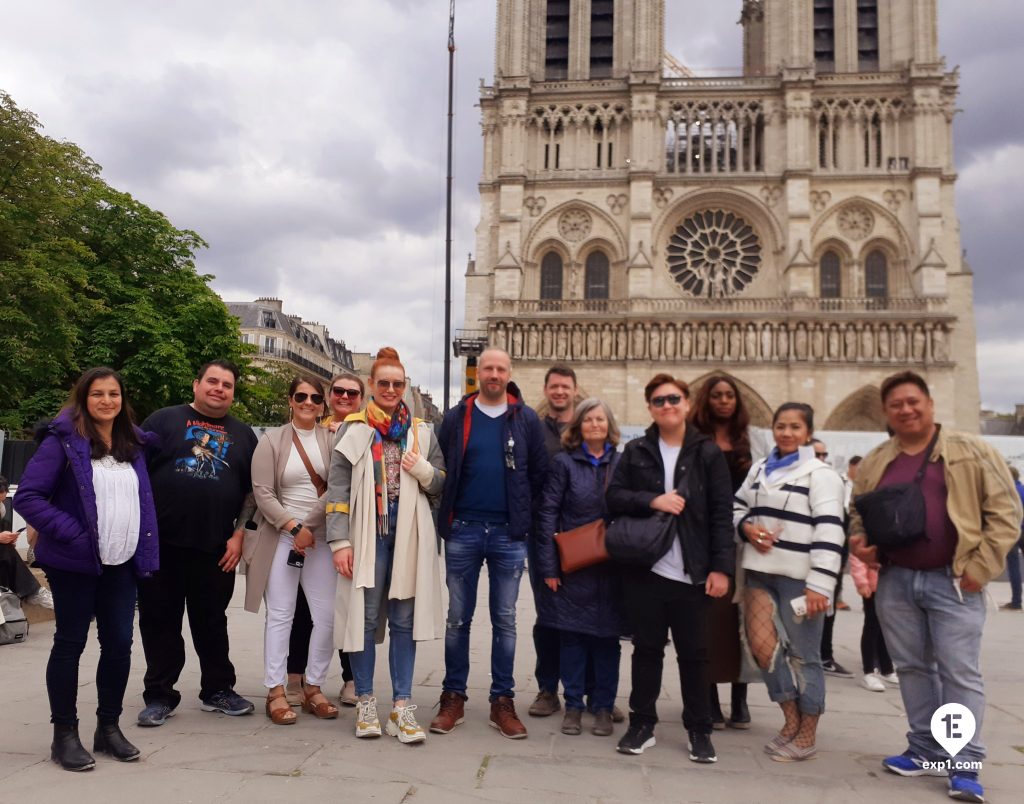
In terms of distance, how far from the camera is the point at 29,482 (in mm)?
3670

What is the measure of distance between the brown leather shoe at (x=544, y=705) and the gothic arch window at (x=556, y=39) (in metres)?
34.5

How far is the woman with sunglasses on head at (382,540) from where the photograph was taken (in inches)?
168

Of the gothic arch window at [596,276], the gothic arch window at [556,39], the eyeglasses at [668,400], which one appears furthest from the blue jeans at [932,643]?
the gothic arch window at [556,39]

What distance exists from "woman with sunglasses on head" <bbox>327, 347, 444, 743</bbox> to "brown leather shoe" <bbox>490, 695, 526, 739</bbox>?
452 millimetres

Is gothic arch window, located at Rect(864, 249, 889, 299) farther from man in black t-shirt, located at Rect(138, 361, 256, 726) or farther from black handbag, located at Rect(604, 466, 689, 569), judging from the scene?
man in black t-shirt, located at Rect(138, 361, 256, 726)

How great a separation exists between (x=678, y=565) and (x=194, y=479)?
2706 mm

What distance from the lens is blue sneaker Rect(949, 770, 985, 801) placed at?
3.47m

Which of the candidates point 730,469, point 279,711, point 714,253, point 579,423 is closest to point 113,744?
point 279,711

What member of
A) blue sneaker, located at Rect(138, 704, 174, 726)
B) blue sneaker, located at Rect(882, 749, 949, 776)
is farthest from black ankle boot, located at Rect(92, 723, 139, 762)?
blue sneaker, located at Rect(882, 749, 949, 776)

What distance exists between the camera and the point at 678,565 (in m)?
4.11

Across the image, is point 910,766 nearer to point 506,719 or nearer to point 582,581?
point 582,581

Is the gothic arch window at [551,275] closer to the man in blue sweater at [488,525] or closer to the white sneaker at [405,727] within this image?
the man in blue sweater at [488,525]

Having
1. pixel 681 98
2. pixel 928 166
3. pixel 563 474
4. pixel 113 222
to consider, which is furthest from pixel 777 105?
pixel 563 474

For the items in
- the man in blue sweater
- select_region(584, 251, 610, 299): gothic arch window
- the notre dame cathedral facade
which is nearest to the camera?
the man in blue sweater
